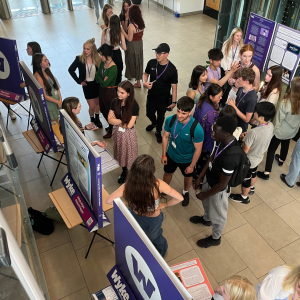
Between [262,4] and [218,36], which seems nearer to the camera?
[262,4]

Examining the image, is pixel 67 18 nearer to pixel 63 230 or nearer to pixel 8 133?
pixel 8 133

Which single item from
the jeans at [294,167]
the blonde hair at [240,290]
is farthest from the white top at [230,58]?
the blonde hair at [240,290]

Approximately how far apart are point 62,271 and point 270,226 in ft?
8.76

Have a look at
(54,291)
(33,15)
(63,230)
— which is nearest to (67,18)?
(33,15)

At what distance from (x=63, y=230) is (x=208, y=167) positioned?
2.01m

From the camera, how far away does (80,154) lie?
8.38 ft

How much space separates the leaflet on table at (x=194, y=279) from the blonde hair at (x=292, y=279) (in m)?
1.01

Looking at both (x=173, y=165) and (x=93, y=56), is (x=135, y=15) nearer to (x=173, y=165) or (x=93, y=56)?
(x=93, y=56)

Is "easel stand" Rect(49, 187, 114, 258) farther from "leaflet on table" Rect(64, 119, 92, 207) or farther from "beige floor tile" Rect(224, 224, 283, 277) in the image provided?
"beige floor tile" Rect(224, 224, 283, 277)

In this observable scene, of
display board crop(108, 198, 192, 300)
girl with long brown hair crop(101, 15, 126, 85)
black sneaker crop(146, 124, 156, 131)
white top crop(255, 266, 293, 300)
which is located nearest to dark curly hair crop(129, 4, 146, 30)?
girl with long brown hair crop(101, 15, 126, 85)

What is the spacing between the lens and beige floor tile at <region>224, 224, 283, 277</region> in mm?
3318

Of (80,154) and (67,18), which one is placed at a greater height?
(80,154)

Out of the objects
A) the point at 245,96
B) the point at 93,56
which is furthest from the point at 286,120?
the point at 93,56

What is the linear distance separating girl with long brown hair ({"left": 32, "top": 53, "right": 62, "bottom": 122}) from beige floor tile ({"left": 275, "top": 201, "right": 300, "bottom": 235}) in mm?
3540
